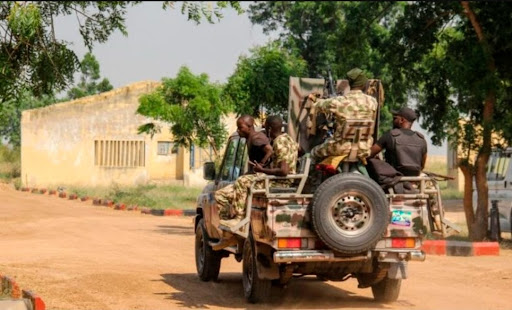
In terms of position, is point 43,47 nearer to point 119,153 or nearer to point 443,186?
point 119,153

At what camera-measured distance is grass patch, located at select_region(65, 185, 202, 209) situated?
35.0 metres

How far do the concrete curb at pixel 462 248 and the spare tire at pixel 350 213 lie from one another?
7682mm

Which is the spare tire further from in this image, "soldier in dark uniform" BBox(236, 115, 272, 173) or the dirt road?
"soldier in dark uniform" BBox(236, 115, 272, 173)

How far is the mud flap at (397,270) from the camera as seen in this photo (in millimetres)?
11219

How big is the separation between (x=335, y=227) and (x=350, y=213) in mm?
208

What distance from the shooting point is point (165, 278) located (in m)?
13.9

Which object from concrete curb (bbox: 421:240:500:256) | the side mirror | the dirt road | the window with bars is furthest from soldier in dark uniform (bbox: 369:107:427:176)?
the window with bars

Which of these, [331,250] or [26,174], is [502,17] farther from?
[26,174]

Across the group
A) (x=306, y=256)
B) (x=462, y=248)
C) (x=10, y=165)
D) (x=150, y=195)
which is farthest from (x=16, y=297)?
(x=10, y=165)

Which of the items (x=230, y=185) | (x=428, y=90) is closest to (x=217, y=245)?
(x=230, y=185)

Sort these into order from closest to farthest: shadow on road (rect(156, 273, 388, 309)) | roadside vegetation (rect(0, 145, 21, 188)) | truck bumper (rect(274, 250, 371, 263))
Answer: truck bumper (rect(274, 250, 371, 263))
shadow on road (rect(156, 273, 388, 309))
roadside vegetation (rect(0, 145, 21, 188))

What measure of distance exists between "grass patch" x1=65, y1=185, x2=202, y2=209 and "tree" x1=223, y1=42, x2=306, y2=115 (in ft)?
25.5

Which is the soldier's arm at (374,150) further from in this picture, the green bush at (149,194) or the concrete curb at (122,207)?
the green bush at (149,194)

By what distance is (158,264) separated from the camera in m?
15.8
